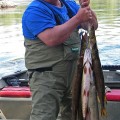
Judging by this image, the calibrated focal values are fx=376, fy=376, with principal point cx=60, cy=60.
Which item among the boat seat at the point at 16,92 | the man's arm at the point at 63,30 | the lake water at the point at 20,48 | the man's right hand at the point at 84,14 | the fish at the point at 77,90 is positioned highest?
the man's right hand at the point at 84,14

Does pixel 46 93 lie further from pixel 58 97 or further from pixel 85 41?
pixel 85 41

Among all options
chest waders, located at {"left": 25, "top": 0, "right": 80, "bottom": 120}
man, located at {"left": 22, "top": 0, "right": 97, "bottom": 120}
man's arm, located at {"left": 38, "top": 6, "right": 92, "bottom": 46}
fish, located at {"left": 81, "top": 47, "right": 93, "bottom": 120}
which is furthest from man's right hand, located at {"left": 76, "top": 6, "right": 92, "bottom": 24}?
chest waders, located at {"left": 25, "top": 0, "right": 80, "bottom": 120}

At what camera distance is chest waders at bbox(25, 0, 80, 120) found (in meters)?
3.52

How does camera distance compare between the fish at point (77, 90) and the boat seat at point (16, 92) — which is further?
the boat seat at point (16, 92)

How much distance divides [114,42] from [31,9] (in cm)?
1063

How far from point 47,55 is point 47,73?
17cm

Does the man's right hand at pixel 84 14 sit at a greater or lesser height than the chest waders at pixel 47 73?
greater

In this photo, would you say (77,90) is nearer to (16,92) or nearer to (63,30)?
(63,30)

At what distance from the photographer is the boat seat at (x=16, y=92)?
484cm

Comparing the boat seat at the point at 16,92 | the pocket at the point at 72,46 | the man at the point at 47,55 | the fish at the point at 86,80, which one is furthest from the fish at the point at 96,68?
the boat seat at the point at 16,92

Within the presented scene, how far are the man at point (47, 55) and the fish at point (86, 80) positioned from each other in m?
0.27

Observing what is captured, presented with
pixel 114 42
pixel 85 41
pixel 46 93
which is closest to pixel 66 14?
pixel 85 41

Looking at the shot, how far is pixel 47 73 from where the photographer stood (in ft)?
11.6

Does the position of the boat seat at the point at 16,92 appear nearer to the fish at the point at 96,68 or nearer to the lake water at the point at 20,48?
the fish at the point at 96,68
